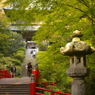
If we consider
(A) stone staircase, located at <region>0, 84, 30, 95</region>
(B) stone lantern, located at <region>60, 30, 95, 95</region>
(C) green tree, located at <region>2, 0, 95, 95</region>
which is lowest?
(A) stone staircase, located at <region>0, 84, 30, 95</region>

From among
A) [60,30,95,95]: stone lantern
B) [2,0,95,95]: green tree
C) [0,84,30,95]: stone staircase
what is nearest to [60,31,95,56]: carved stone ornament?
[60,30,95,95]: stone lantern

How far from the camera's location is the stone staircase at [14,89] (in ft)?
45.8

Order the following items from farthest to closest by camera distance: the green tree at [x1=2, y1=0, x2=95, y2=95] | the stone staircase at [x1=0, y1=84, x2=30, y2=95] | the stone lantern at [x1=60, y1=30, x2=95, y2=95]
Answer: the stone staircase at [x1=0, y1=84, x2=30, y2=95]
the green tree at [x1=2, y1=0, x2=95, y2=95]
the stone lantern at [x1=60, y1=30, x2=95, y2=95]

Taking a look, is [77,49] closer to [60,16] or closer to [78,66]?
[78,66]

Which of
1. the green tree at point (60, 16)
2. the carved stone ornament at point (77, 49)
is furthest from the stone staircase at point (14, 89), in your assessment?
the carved stone ornament at point (77, 49)

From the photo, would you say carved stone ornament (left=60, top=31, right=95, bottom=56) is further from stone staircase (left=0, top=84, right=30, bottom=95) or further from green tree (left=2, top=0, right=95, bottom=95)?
stone staircase (left=0, top=84, right=30, bottom=95)

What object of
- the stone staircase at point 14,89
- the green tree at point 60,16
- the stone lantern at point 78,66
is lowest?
the stone staircase at point 14,89

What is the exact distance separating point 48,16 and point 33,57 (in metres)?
28.9

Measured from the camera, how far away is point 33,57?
3744 centimetres

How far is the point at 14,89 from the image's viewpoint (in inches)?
574

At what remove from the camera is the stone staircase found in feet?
45.8

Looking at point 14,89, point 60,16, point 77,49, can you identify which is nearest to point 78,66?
point 77,49

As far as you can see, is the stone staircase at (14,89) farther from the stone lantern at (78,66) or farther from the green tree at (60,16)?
the stone lantern at (78,66)

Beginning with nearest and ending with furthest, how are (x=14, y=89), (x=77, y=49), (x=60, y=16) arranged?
(x=77, y=49) < (x=60, y=16) < (x=14, y=89)
